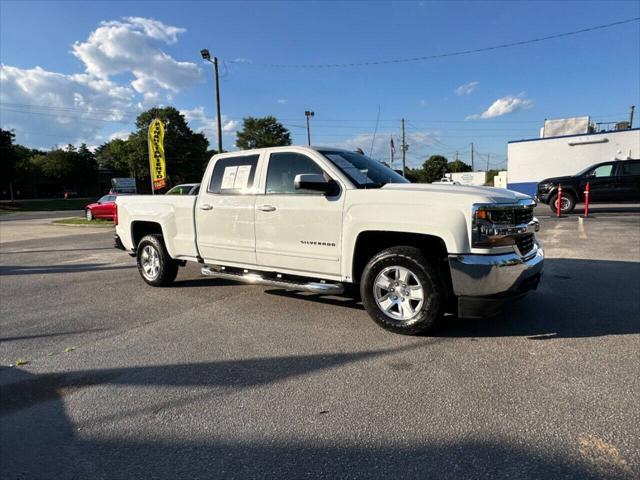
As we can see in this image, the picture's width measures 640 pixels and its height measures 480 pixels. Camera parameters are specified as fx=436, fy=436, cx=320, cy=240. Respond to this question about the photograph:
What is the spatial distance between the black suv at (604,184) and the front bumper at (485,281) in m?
14.1

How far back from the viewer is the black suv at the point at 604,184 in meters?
15.4

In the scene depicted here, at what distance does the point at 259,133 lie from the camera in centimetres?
7000

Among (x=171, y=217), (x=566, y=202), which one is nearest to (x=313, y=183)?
(x=171, y=217)

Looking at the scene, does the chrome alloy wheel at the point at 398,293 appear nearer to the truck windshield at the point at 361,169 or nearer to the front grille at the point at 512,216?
the front grille at the point at 512,216

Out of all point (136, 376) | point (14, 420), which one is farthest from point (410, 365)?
point (14, 420)

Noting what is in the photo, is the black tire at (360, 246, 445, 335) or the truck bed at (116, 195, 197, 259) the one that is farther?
the truck bed at (116, 195, 197, 259)

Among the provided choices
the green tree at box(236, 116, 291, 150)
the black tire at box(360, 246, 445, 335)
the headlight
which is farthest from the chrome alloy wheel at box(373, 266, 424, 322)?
the green tree at box(236, 116, 291, 150)

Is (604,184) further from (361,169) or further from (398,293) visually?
(398,293)

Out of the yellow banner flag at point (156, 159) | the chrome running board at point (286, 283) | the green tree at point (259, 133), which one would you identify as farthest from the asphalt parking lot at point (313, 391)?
the green tree at point (259, 133)

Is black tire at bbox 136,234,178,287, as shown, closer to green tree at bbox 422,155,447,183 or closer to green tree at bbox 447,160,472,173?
green tree at bbox 422,155,447,183

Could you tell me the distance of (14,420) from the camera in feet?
9.80

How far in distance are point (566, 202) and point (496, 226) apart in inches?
566

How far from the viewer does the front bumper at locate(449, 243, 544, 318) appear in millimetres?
3869

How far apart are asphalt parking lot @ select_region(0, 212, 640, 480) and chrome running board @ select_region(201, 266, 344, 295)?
37 centimetres
